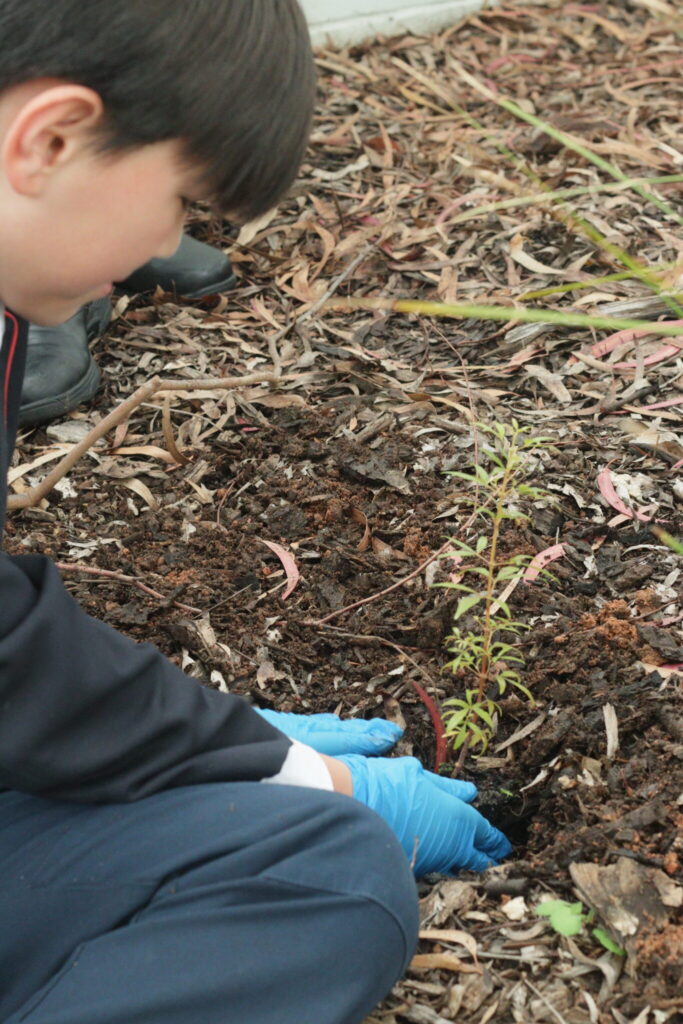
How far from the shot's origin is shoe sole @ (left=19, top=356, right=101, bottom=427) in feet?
7.84

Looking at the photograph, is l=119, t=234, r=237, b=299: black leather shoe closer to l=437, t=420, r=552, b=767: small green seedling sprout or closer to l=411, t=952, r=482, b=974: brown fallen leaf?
l=437, t=420, r=552, b=767: small green seedling sprout

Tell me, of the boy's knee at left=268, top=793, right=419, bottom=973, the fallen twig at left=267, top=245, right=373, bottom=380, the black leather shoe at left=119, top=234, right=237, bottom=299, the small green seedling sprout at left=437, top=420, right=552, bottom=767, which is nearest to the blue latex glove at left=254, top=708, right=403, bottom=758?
the small green seedling sprout at left=437, top=420, right=552, bottom=767

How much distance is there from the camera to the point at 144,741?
1.27 meters

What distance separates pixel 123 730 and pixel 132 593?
73 cm

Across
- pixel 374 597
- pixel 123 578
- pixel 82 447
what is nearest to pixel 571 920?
pixel 374 597

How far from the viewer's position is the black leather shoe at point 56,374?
239cm

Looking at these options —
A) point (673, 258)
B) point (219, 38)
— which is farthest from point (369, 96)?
point (219, 38)

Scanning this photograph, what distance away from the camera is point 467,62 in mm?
3906

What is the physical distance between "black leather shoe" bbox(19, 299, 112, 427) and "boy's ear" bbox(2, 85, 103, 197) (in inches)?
50.3

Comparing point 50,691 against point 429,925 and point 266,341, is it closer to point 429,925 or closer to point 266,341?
point 429,925

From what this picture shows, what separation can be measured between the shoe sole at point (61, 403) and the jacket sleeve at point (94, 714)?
1.13m

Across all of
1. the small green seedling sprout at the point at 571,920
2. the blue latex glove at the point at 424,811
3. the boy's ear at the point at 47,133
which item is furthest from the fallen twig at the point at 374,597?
the boy's ear at the point at 47,133

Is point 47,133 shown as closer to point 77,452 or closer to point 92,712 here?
point 92,712

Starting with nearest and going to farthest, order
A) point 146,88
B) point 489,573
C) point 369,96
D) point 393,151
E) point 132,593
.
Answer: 1. point 146,88
2. point 489,573
3. point 132,593
4. point 393,151
5. point 369,96
